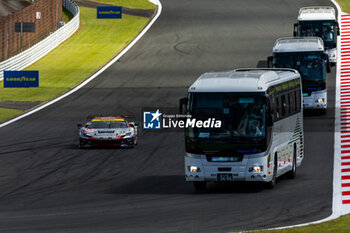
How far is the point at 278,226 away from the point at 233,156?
5483mm

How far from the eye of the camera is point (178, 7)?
83125mm

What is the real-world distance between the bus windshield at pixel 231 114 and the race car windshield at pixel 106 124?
11.9 metres

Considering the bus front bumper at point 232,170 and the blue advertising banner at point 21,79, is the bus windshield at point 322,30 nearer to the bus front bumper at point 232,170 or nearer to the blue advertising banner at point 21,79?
the blue advertising banner at point 21,79

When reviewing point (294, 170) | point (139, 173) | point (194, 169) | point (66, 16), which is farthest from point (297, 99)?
point (66, 16)

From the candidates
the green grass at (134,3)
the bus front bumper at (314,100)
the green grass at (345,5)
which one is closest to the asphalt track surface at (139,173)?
the bus front bumper at (314,100)

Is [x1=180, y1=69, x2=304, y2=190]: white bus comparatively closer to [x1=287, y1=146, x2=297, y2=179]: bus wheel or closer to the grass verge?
[x1=287, y1=146, x2=297, y2=179]: bus wheel

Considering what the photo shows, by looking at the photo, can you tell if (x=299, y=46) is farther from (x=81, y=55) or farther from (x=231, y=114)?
(x=81, y=55)

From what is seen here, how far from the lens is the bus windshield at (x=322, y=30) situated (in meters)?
57.2

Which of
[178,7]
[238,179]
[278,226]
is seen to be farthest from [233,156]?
[178,7]

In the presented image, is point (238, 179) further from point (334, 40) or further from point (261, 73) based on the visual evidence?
point (334, 40)

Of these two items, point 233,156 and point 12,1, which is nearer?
point 233,156

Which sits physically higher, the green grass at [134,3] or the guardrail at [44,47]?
the green grass at [134,3]

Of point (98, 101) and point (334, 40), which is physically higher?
point (334, 40)

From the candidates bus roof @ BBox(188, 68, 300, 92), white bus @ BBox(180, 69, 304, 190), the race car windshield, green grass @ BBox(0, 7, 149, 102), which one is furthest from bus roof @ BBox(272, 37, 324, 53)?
white bus @ BBox(180, 69, 304, 190)
